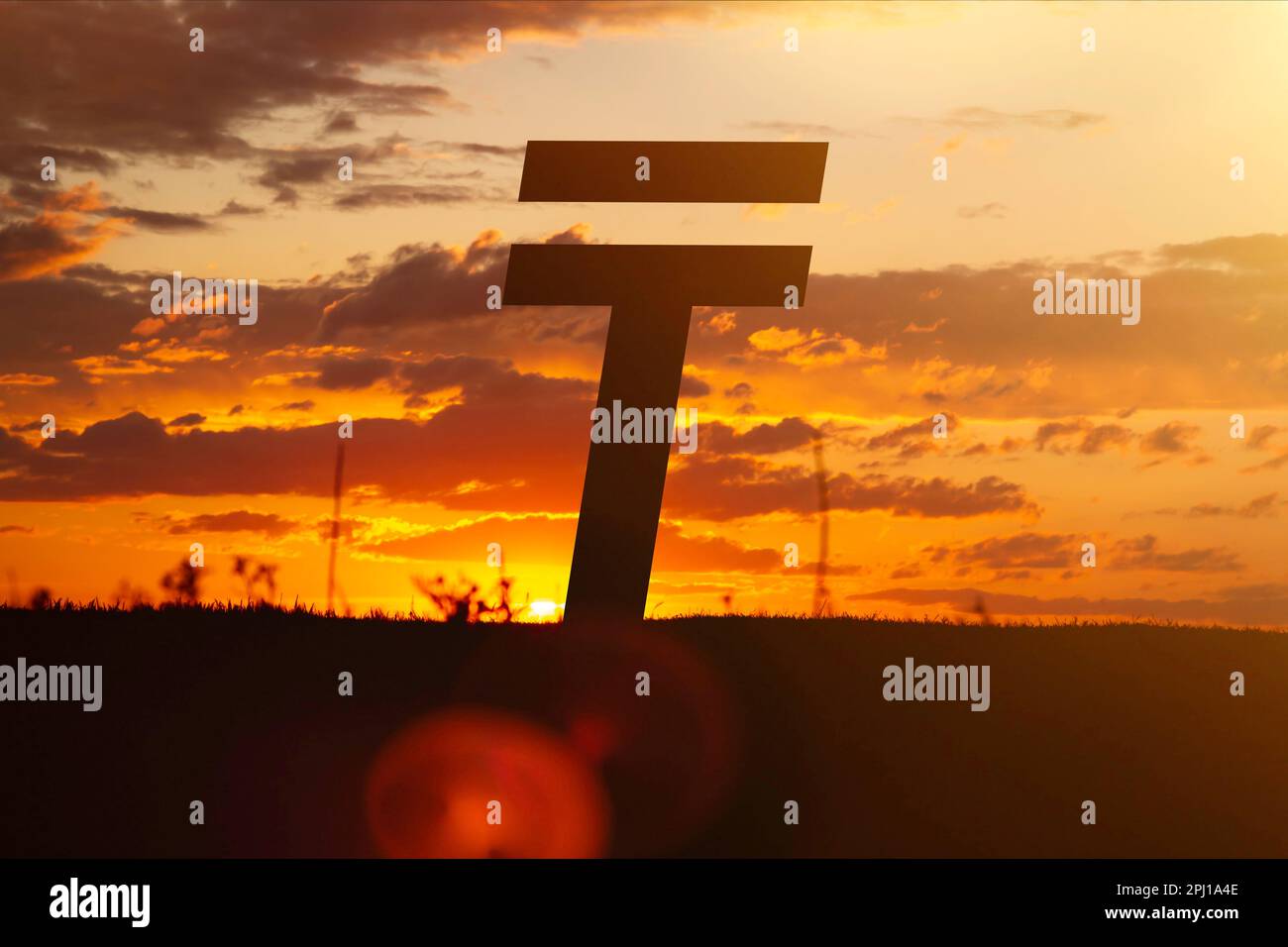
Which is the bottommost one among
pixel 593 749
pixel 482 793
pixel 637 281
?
pixel 482 793

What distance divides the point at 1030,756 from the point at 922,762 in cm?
115

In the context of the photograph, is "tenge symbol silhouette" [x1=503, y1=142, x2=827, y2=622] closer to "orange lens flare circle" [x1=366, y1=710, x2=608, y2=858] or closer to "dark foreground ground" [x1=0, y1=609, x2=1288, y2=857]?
"dark foreground ground" [x1=0, y1=609, x2=1288, y2=857]

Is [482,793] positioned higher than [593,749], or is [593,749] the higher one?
[593,749]

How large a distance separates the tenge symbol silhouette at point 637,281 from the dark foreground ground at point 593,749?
1016mm

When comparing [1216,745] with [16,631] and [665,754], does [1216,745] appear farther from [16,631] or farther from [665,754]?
[16,631]

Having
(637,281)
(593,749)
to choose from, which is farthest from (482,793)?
(637,281)

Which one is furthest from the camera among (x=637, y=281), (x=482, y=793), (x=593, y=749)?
(x=637, y=281)

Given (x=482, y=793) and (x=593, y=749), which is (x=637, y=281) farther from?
(x=482, y=793)

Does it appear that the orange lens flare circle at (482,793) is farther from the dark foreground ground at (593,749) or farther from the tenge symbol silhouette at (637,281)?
the tenge symbol silhouette at (637,281)

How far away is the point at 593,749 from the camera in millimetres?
13141

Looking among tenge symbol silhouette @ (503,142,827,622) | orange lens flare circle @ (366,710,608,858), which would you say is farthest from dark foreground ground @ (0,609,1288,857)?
tenge symbol silhouette @ (503,142,827,622)

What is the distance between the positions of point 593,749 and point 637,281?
5906mm

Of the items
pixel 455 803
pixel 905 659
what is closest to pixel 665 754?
pixel 455 803

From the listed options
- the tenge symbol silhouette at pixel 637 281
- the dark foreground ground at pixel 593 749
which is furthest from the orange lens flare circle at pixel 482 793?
the tenge symbol silhouette at pixel 637 281
